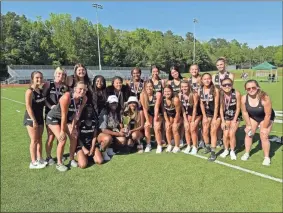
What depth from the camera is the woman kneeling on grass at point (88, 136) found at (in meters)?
5.84

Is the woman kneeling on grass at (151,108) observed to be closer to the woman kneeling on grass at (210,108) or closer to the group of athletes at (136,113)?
the group of athletes at (136,113)

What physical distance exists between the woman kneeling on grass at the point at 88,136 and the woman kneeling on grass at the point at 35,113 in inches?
29.7

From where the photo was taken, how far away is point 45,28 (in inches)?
2837

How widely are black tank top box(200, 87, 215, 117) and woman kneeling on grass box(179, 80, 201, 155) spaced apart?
13cm

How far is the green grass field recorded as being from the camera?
4.10 metres

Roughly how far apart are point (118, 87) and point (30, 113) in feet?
6.73

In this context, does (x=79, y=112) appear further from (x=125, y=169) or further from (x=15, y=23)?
(x=15, y=23)

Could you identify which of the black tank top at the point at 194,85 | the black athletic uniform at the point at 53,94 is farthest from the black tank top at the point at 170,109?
the black athletic uniform at the point at 53,94

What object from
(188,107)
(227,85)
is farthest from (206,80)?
(188,107)

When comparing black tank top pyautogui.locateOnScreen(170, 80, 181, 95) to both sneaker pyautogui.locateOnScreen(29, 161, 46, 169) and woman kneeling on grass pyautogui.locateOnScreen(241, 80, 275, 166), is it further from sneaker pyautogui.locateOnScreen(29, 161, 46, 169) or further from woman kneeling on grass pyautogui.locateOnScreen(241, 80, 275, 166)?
sneaker pyautogui.locateOnScreen(29, 161, 46, 169)

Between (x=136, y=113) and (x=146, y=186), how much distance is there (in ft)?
7.14

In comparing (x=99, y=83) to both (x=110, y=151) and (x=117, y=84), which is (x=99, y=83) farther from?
(x=110, y=151)

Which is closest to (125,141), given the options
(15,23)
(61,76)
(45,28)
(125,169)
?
(125,169)

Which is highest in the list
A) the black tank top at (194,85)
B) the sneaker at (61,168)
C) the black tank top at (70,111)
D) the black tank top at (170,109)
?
the black tank top at (194,85)
